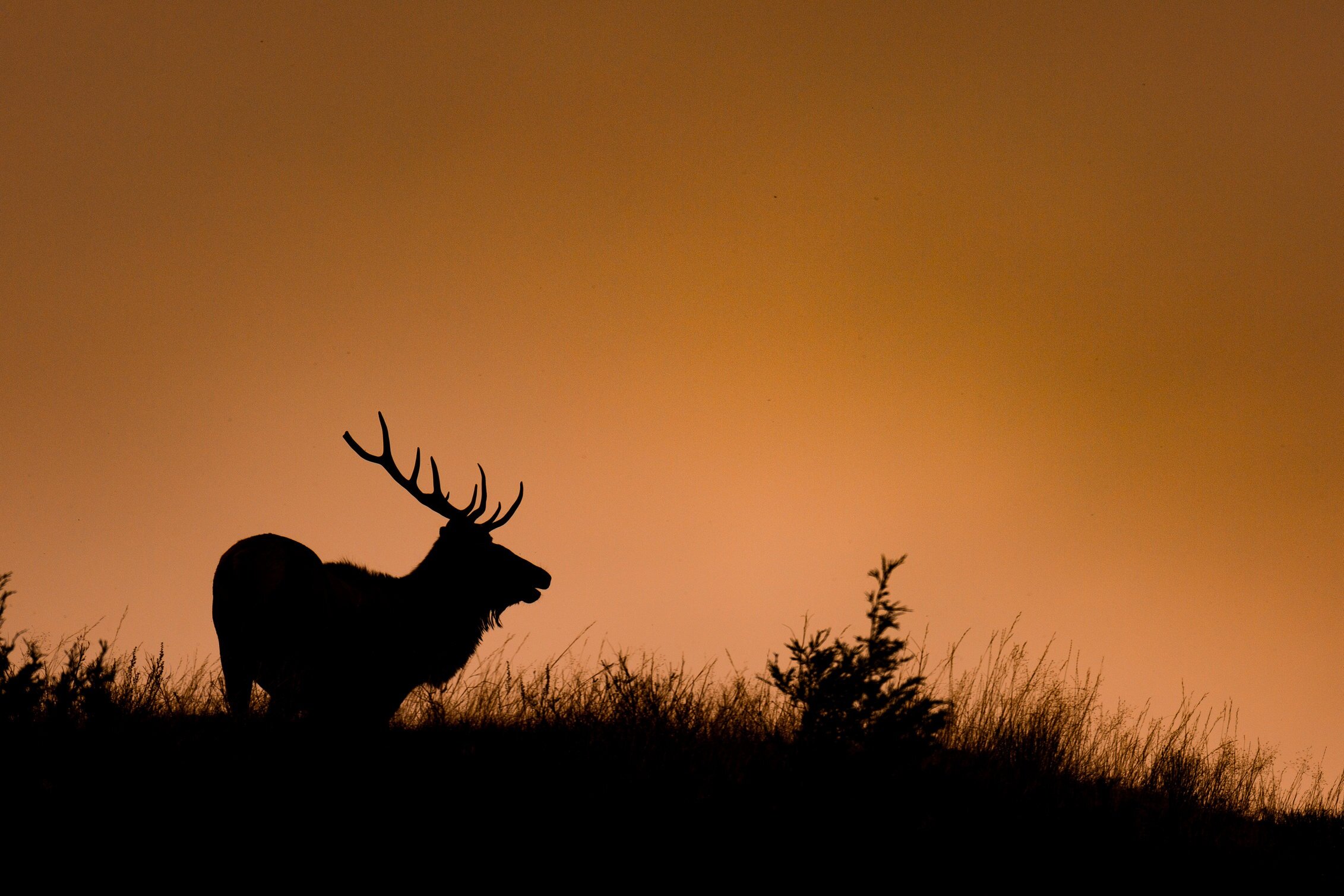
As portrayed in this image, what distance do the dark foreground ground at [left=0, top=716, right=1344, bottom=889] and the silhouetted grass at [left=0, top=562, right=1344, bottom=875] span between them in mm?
14

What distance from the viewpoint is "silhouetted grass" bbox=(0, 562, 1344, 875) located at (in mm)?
4199

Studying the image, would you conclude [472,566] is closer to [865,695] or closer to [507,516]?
[507,516]

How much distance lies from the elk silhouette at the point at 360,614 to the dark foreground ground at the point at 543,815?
1045mm

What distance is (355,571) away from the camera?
7.59 m

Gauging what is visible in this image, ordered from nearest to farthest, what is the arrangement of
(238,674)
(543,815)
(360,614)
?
1. (543,815)
2. (238,674)
3. (360,614)

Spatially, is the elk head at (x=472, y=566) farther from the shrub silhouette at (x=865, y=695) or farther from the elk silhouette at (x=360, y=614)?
the shrub silhouette at (x=865, y=695)

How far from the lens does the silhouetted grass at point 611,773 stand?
420cm

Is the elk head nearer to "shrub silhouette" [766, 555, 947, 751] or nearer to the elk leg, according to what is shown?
the elk leg

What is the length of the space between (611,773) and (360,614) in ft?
10.7

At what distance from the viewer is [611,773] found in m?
4.65

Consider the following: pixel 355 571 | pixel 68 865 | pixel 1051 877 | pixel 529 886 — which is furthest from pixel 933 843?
pixel 355 571

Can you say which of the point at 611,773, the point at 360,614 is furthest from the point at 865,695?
the point at 360,614

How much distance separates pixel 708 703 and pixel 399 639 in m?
2.48

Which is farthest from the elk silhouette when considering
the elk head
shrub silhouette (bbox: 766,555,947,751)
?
shrub silhouette (bbox: 766,555,947,751)
